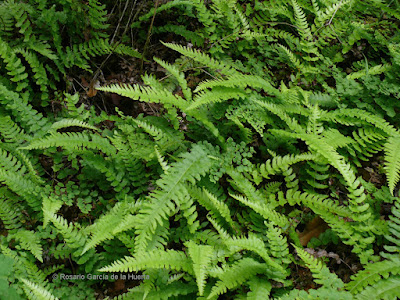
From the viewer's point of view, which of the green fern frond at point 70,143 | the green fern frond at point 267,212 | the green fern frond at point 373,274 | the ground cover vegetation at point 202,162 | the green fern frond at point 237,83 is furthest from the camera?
the green fern frond at point 237,83

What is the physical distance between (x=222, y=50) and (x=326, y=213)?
227 centimetres

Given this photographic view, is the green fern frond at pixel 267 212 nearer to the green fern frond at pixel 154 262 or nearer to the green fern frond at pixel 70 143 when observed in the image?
the green fern frond at pixel 154 262

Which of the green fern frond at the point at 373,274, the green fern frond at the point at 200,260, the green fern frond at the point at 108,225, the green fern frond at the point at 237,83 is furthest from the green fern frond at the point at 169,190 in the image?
the green fern frond at the point at 373,274

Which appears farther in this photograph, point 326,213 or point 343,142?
point 343,142

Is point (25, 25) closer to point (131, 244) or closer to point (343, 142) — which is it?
point (131, 244)

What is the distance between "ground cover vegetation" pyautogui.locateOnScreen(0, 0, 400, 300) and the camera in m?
2.65

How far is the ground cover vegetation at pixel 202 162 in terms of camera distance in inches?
104

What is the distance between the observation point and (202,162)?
2938mm

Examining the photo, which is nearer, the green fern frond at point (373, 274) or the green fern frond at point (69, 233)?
the green fern frond at point (373, 274)

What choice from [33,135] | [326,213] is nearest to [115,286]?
[33,135]

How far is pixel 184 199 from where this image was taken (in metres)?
2.83

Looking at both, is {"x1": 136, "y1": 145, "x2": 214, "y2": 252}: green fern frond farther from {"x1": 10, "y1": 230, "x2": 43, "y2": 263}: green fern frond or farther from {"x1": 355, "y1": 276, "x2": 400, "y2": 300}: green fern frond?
{"x1": 355, "y1": 276, "x2": 400, "y2": 300}: green fern frond

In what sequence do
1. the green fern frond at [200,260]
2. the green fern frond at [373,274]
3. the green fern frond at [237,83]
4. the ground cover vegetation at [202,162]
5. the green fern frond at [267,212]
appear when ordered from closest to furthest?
the green fern frond at [200,260], the green fern frond at [373,274], the ground cover vegetation at [202,162], the green fern frond at [267,212], the green fern frond at [237,83]

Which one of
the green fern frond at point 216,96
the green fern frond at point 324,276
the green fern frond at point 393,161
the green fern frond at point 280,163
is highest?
the green fern frond at point 216,96
